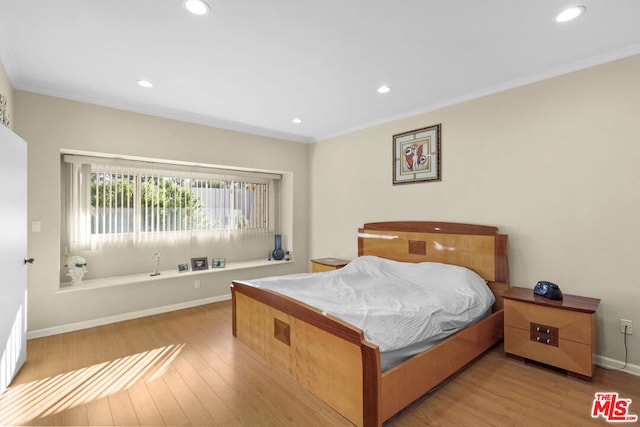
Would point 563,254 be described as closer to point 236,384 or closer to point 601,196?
point 601,196

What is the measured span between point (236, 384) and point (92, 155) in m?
3.17

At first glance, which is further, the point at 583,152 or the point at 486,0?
the point at 583,152

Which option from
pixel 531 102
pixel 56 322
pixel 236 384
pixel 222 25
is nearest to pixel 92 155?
pixel 56 322

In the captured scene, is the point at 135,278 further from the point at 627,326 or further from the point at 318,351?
the point at 627,326

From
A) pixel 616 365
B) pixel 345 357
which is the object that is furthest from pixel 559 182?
pixel 345 357

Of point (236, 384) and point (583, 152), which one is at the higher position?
point (583, 152)

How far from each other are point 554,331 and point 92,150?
4.85 meters

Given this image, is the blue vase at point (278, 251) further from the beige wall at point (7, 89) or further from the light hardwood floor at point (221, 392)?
the beige wall at point (7, 89)

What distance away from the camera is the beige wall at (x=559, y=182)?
8.10 feet

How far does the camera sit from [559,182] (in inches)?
109

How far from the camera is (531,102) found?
2939 millimetres

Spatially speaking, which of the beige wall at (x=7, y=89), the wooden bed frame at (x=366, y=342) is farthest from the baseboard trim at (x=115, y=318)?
the beige wall at (x=7, y=89)

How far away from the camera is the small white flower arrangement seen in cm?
344

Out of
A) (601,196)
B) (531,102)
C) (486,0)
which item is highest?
(486,0)
